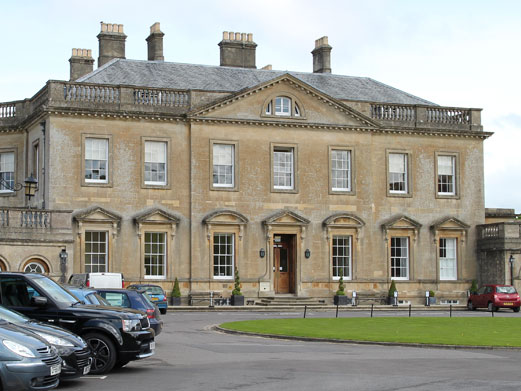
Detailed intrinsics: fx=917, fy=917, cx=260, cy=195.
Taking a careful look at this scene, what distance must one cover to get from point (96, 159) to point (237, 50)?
1324cm

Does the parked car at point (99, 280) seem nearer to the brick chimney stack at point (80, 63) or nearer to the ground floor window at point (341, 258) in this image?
the ground floor window at point (341, 258)

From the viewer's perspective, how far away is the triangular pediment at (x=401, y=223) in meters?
47.0

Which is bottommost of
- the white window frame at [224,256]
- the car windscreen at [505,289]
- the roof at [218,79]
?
the car windscreen at [505,289]

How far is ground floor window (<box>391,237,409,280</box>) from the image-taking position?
47438 millimetres

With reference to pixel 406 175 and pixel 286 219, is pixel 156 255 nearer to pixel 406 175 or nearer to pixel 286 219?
pixel 286 219

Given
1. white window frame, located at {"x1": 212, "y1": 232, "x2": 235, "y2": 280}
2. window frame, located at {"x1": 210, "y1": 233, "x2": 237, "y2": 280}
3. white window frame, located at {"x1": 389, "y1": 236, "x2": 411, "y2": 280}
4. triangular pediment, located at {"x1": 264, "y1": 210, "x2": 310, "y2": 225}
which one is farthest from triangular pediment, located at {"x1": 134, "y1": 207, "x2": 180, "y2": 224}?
white window frame, located at {"x1": 389, "y1": 236, "x2": 411, "y2": 280}

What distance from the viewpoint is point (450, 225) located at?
158 feet

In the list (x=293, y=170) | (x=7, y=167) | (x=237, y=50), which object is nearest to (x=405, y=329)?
(x=293, y=170)

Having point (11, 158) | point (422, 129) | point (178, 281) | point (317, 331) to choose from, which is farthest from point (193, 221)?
point (317, 331)

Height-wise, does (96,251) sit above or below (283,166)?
below

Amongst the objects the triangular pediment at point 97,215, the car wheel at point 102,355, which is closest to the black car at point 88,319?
the car wheel at point 102,355

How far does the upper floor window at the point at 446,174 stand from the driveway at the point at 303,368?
2561 cm

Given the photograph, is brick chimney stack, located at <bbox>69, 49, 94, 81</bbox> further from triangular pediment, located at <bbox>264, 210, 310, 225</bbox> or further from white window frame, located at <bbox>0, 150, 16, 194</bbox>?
triangular pediment, located at <bbox>264, 210, 310, 225</bbox>

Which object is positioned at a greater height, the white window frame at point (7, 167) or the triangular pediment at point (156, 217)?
the white window frame at point (7, 167)
